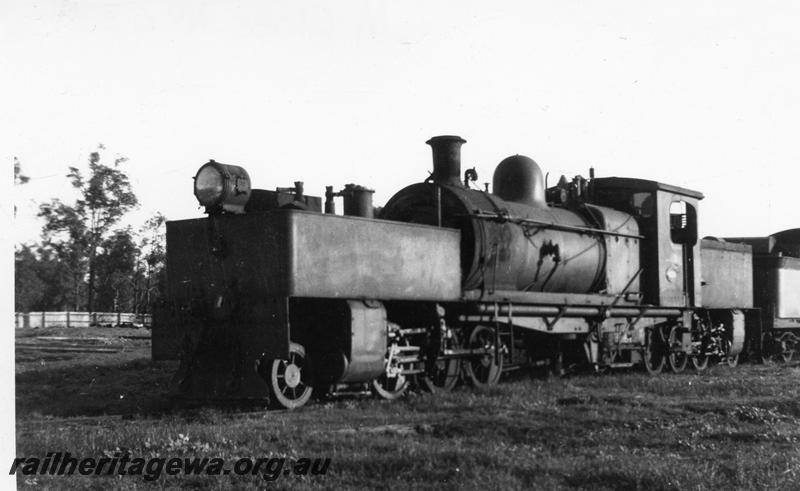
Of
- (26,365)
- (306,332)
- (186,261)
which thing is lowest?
(26,365)

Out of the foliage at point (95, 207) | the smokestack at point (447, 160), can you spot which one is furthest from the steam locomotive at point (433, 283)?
the foliage at point (95, 207)

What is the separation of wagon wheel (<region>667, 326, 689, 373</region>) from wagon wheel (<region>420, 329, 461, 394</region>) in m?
5.74

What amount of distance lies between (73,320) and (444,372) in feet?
94.5

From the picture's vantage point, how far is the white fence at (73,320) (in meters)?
35.8

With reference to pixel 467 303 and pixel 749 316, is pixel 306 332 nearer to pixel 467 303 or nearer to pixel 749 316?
pixel 467 303

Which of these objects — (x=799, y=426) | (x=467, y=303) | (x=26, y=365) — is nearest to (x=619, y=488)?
(x=799, y=426)

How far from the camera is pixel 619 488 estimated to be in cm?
553

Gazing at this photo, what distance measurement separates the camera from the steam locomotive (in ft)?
29.7

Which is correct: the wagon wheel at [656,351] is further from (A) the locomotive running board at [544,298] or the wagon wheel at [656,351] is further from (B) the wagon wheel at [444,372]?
(B) the wagon wheel at [444,372]

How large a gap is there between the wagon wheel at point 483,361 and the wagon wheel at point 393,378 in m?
1.28

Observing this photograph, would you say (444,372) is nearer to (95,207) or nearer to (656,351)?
(656,351)

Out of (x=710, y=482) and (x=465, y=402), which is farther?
(x=465, y=402)

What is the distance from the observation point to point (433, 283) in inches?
414

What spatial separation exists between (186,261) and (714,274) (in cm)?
1108
